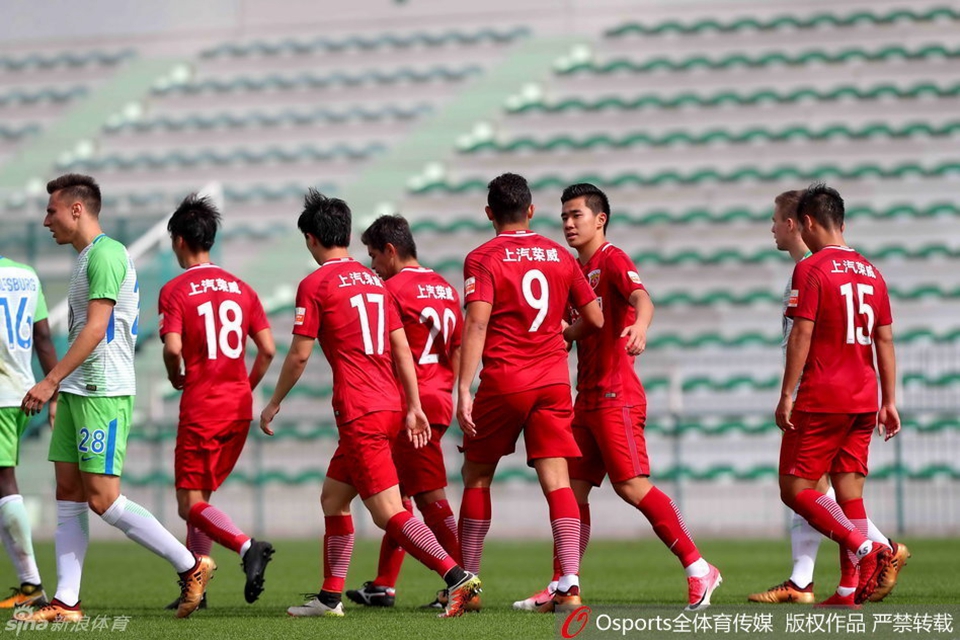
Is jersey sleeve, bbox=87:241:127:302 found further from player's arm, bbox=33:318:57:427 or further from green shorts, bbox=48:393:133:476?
player's arm, bbox=33:318:57:427

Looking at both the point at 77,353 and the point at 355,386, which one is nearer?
the point at 77,353

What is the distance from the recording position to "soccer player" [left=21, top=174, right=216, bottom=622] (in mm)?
6742

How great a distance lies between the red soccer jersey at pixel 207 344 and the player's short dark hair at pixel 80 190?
555mm

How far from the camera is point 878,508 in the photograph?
14.4 metres

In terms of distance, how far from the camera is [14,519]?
7527mm

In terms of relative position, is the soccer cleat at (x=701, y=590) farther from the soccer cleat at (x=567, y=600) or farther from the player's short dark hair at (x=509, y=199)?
the player's short dark hair at (x=509, y=199)

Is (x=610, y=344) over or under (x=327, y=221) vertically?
under

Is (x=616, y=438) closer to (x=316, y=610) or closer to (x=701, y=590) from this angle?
(x=701, y=590)

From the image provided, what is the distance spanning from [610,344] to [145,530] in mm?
2408

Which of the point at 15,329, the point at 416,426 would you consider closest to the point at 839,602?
the point at 416,426

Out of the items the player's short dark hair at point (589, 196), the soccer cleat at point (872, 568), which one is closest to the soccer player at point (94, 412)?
the player's short dark hair at point (589, 196)

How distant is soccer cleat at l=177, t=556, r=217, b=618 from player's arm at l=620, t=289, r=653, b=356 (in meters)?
2.27

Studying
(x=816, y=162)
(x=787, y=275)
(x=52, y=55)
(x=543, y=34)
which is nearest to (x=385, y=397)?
(x=787, y=275)

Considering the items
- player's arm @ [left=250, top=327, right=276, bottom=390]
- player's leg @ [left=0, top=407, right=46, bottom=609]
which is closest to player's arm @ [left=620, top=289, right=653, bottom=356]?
player's arm @ [left=250, top=327, right=276, bottom=390]
